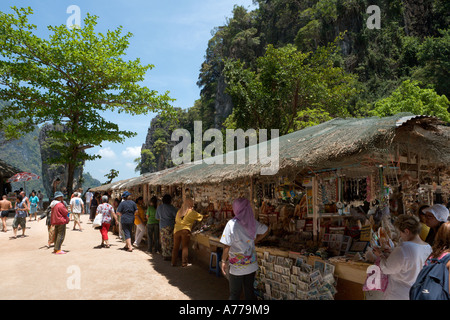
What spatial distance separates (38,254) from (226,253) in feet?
24.4

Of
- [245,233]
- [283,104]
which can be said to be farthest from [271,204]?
[283,104]

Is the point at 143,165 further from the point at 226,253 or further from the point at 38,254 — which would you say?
the point at 226,253

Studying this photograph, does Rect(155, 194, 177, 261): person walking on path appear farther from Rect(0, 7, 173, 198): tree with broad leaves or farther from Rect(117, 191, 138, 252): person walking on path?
Rect(0, 7, 173, 198): tree with broad leaves

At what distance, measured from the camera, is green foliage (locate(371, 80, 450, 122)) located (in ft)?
65.9

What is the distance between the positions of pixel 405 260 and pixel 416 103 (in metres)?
20.8

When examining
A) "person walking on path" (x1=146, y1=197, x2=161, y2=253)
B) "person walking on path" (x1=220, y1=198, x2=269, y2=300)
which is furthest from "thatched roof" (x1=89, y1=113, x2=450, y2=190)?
"person walking on path" (x1=146, y1=197, x2=161, y2=253)

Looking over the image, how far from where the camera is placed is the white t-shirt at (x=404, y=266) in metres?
2.91

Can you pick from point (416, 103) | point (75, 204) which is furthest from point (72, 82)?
point (416, 103)

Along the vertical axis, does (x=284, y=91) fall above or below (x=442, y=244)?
above

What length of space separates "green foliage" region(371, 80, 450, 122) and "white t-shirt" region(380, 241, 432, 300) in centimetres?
2014

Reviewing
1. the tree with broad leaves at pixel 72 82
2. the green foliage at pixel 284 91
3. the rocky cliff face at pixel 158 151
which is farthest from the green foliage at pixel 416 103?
the rocky cliff face at pixel 158 151

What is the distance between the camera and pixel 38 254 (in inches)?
349

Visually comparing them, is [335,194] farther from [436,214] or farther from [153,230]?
[153,230]

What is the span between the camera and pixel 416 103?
20203mm
